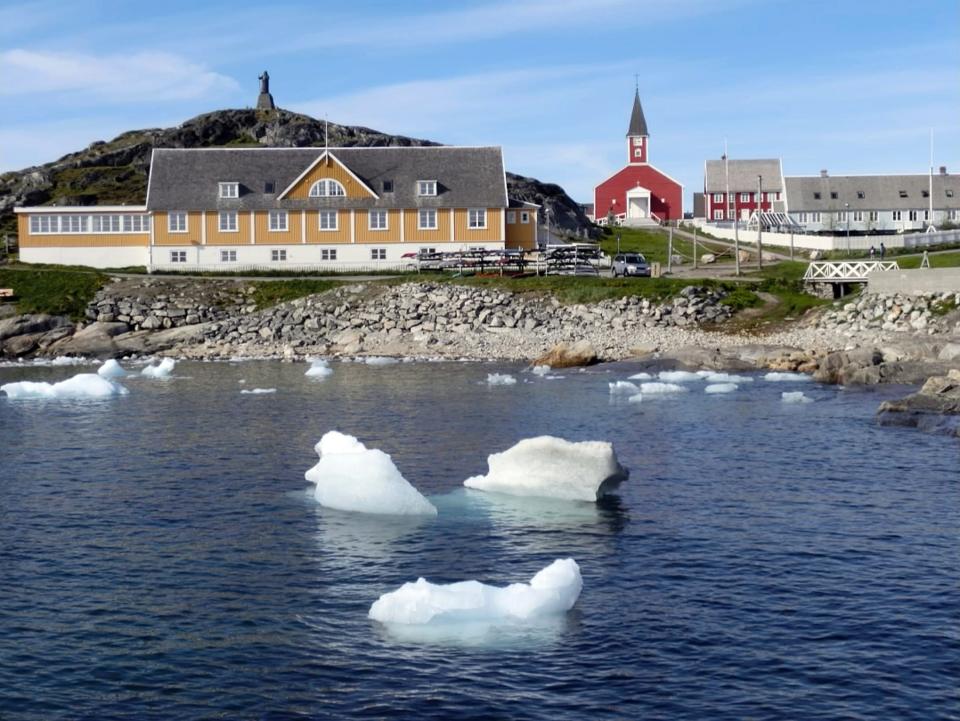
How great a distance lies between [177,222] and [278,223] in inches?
258

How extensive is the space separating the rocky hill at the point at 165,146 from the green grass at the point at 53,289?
3654 centimetres

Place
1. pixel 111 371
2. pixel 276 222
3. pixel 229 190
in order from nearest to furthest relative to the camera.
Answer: pixel 111 371 < pixel 276 222 < pixel 229 190

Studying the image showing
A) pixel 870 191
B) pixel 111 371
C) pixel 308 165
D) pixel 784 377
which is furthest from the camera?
pixel 870 191

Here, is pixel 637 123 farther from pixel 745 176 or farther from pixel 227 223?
pixel 227 223

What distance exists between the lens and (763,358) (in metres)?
48.1

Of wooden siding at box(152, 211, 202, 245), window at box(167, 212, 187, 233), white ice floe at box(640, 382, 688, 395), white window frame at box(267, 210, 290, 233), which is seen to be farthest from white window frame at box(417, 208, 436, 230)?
white ice floe at box(640, 382, 688, 395)

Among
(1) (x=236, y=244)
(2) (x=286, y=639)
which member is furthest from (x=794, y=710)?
(1) (x=236, y=244)

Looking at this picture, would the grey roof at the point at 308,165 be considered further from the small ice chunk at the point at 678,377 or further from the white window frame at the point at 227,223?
the small ice chunk at the point at 678,377

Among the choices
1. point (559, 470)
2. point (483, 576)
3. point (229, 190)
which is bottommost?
point (483, 576)

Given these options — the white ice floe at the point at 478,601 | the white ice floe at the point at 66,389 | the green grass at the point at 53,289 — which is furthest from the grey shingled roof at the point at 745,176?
the white ice floe at the point at 478,601

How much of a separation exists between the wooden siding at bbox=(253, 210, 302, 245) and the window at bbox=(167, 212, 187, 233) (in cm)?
456

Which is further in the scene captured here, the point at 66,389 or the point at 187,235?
the point at 187,235

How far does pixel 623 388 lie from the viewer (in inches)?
1681

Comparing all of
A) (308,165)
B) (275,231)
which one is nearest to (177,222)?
(275,231)
